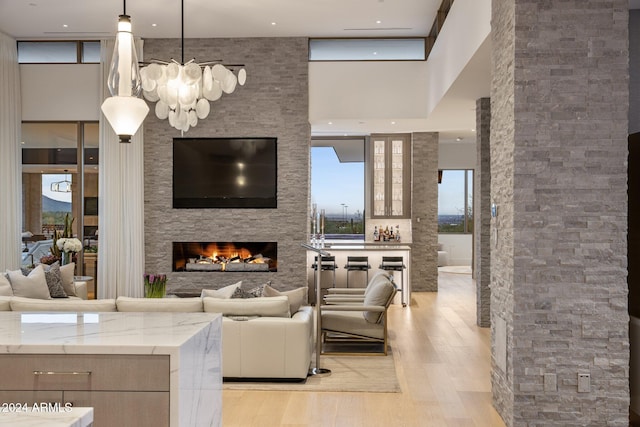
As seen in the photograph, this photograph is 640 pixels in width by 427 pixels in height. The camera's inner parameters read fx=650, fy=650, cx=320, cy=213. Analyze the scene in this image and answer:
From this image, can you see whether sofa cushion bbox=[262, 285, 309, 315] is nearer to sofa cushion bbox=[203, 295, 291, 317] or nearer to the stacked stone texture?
sofa cushion bbox=[203, 295, 291, 317]

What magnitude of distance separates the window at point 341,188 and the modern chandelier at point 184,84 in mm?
6174

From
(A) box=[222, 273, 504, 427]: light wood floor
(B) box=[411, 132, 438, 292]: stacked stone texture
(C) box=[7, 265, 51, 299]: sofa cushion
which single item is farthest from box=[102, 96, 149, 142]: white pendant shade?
(B) box=[411, 132, 438, 292]: stacked stone texture

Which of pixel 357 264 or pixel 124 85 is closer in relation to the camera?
pixel 124 85

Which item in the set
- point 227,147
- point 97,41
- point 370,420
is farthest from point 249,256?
point 370,420

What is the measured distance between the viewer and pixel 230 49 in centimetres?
970

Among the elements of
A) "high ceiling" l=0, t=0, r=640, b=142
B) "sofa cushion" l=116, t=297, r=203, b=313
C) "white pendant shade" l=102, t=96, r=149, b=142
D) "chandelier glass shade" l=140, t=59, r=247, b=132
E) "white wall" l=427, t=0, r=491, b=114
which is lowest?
"sofa cushion" l=116, t=297, r=203, b=313

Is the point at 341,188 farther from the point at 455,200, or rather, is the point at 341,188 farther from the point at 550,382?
the point at 550,382

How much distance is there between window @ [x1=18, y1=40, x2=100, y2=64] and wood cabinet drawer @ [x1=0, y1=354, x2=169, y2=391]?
821 cm

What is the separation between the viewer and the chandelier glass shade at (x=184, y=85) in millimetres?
6129

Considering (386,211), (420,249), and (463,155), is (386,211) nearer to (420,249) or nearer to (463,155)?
(420,249)

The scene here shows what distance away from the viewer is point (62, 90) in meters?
9.93

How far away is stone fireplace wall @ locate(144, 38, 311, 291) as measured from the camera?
965cm

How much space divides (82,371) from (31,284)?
4.44 metres

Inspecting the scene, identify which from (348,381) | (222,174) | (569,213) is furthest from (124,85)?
(222,174)
